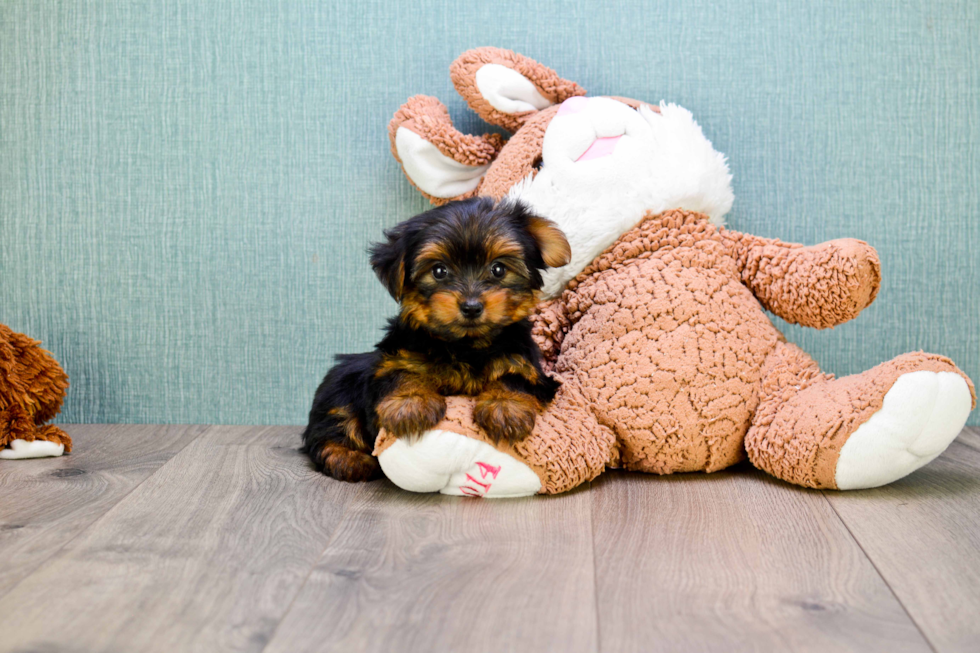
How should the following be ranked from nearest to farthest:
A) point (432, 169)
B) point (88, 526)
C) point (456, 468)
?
point (88, 526) < point (456, 468) < point (432, 169)

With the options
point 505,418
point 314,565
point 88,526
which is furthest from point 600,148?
point 88,526

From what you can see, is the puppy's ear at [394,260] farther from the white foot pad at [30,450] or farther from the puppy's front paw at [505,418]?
the white foot pad at [30,450]

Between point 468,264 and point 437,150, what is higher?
point 437,150

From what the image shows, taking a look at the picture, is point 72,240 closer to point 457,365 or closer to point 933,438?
point 457,365

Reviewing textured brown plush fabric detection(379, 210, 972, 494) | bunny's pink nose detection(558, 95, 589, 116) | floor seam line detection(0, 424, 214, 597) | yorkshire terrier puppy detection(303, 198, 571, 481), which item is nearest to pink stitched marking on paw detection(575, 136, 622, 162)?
bunny's pink nose detection(558, 95, 589, 116)

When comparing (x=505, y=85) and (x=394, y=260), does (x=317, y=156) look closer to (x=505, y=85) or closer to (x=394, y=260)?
(x=505, y=85)

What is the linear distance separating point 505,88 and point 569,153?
0.33m

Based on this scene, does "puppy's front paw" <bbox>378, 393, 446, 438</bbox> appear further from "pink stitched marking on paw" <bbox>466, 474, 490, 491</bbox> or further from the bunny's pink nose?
the bunny's pink nose

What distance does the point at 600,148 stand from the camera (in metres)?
2.25

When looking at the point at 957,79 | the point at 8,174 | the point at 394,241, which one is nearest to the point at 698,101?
the point at 957,79

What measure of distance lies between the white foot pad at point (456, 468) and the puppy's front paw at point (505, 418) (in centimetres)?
5

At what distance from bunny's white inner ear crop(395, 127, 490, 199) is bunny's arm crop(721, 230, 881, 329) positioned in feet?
2.61

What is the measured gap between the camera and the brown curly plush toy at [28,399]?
237 centimetres

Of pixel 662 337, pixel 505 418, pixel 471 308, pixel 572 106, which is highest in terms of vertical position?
pixel 572 106
